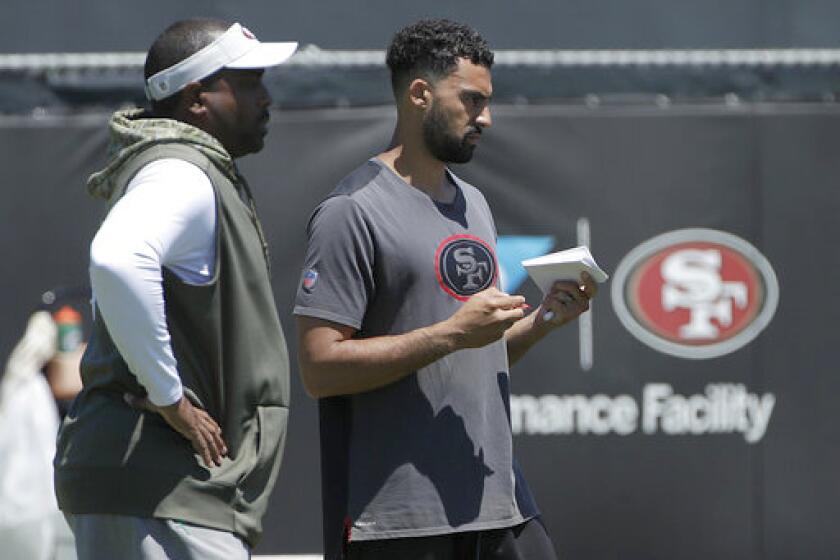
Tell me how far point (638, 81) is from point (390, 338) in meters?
3.32

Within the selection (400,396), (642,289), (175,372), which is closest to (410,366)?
(400,396)

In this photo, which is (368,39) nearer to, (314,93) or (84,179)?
(314,93)

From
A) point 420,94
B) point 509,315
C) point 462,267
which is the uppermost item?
point 420,94

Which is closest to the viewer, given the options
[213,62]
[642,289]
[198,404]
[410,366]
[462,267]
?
[198,404]

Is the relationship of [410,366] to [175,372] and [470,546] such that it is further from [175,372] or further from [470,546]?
[175,372]

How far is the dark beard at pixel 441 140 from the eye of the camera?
337 cm

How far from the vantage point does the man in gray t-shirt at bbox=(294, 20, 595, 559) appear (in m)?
3.18

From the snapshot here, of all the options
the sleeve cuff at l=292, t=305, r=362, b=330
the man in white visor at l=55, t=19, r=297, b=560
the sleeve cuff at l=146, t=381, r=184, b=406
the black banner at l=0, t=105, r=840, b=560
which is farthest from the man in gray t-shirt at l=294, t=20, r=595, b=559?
the black banner at l=0, t=105, r=840, b=560

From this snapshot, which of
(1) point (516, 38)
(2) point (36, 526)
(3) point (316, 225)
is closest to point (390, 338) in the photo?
(3) point (316, 225)

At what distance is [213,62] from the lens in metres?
3.04

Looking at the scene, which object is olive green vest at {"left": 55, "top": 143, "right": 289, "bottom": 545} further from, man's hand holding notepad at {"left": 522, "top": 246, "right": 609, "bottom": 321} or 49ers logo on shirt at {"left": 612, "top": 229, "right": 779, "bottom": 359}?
49ers logo on shirt at {"left": 612, "top": 229, "right": 779, "bottom": 359}

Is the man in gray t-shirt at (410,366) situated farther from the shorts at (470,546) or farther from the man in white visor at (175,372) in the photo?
the man in white visor at (175,372)

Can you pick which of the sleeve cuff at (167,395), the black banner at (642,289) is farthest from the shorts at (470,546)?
the black banner at (642,289)

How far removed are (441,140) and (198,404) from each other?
87 cm
